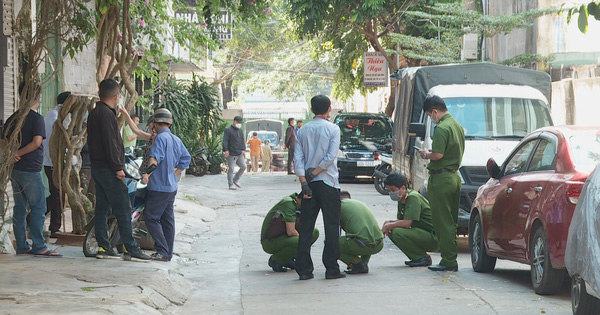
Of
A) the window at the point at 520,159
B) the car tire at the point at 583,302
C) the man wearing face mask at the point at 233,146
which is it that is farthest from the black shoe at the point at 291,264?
the man wearing face mask at the point at 233,146

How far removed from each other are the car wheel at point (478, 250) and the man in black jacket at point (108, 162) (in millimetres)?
3852

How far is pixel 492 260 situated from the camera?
995 cm

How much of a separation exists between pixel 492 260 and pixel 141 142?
1621 centimetres

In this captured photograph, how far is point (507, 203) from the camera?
9.20 metres

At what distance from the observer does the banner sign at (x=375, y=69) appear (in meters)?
31.1

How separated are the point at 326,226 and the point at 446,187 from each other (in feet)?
4.78

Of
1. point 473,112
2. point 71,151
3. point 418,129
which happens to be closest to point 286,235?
point 71,151

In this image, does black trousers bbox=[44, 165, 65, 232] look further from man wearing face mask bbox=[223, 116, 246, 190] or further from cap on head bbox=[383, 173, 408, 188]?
man wearing face mask bbox=[223, 116, 246, 190]

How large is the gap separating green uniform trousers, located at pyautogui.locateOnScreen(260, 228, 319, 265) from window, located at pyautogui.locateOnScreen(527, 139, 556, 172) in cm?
246

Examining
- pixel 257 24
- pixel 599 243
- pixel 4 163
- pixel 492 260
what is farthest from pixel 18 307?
pixel 257 24

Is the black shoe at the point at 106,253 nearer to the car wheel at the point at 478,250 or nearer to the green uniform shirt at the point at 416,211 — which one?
the green uniform shirt at the point at 416,211

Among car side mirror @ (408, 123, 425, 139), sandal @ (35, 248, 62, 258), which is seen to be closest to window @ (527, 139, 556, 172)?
car side mirror @ (408, 123, 425, 139)

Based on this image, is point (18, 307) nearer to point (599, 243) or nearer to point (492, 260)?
point (599, 243)

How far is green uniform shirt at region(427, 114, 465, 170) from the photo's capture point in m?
9.98
